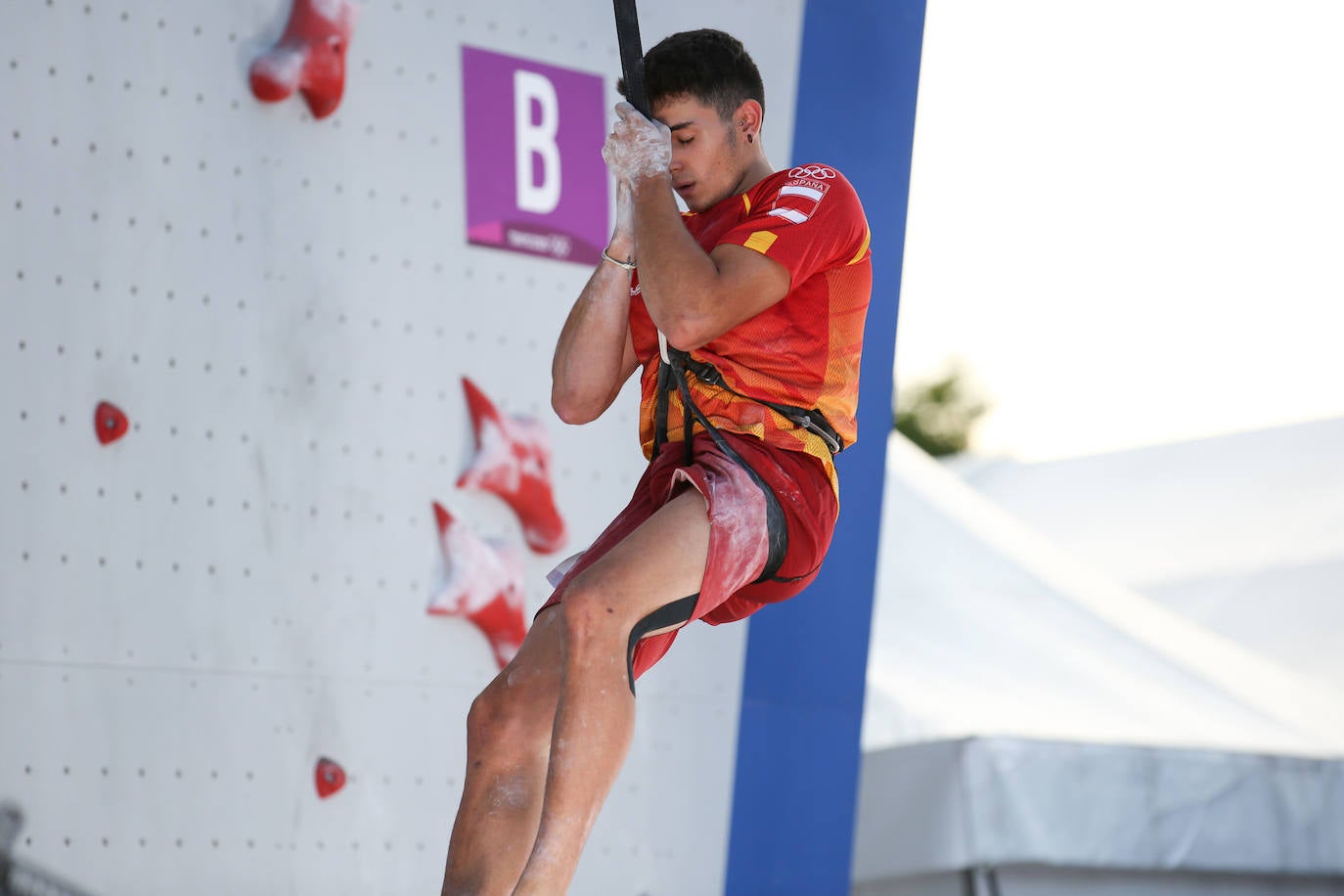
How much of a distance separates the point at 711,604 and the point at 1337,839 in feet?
11.4

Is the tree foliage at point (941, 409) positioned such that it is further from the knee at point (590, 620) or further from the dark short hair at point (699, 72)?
the knee at point (590, 620)

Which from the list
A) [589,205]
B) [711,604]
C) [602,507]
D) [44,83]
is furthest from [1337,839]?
[44,83]

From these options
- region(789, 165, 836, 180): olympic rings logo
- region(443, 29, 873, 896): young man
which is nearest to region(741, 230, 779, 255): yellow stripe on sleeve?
region(443, 29, 873, 896): young man

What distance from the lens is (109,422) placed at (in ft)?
9.39

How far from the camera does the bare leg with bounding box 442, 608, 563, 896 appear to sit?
6.14 ft

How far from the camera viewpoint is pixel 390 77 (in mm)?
3234

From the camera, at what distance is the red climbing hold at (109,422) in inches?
112

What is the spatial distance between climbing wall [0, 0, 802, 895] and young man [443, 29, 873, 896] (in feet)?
3.58

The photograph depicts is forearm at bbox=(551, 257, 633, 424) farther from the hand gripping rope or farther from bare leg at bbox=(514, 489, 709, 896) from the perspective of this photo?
bare leg at bbox=(514, 489, 709, 896)

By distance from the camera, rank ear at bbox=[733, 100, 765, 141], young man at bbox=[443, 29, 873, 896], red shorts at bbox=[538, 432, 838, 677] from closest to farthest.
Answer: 1. young man at bbox=[443, 29, 873, 896]
2. red shorts at bbox=[538, 432, 838, 677]
3. ear at bbox=[733, 100, 765, 141]

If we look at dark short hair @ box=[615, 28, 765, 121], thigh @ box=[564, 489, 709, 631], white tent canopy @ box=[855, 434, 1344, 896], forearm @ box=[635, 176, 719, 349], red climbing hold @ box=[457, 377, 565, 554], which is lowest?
white tent canopy @ box=[855, 434, 1344, 896]

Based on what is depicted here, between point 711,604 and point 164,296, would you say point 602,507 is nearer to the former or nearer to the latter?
point 164,296

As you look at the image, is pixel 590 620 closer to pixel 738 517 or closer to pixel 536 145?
pixel 738 517

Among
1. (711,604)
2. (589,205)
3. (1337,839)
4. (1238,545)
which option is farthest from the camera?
(1238,545)
